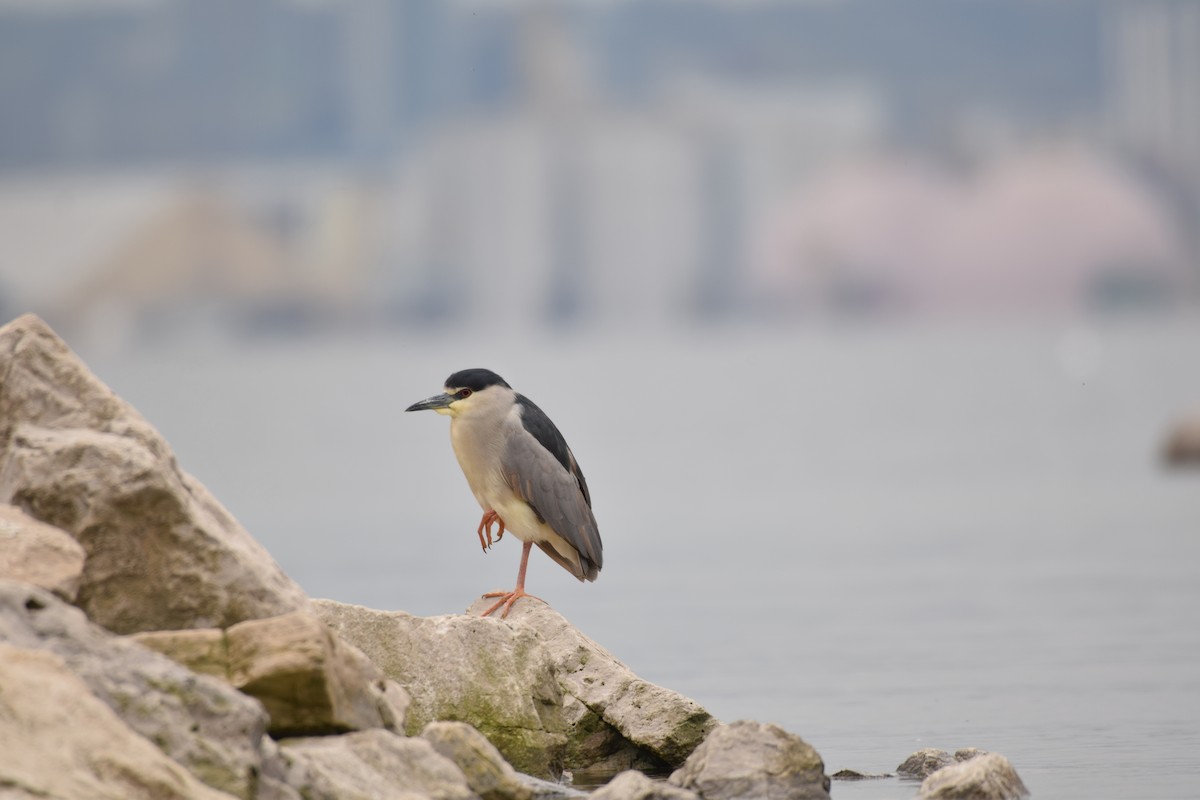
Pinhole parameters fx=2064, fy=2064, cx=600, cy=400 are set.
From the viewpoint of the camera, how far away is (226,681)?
5867mm

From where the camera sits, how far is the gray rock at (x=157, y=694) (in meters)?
5.41

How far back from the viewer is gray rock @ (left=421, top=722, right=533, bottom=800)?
621 centimetres

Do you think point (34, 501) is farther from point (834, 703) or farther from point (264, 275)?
point (264, 275)

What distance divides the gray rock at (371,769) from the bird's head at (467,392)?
240 cm

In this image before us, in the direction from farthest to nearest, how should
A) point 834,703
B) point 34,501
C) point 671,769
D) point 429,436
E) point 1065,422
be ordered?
point 429,436 < point 1065,422 < point 834,703 < point 671,769 < point 34,501

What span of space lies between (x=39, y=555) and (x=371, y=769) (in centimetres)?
113

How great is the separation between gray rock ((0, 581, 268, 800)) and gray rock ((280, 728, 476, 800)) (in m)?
0.18

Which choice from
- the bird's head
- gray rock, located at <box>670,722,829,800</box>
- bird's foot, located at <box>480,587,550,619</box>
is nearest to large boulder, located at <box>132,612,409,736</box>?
gray rock, located at <box>670,722,829,800</box>

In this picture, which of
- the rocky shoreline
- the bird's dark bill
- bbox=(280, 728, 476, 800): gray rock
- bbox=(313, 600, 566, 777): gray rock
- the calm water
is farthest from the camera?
the calm water

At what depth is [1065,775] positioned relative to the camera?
7648 millimetres

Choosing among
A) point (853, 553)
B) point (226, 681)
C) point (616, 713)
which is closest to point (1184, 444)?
point (853, 553)

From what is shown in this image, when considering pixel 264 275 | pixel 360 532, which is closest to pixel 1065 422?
pixel 360 532

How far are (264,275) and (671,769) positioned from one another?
10936 centimetres

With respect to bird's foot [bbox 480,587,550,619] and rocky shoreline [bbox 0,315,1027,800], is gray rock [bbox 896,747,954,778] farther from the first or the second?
bird's foot [bbox 480,587,550,619]
